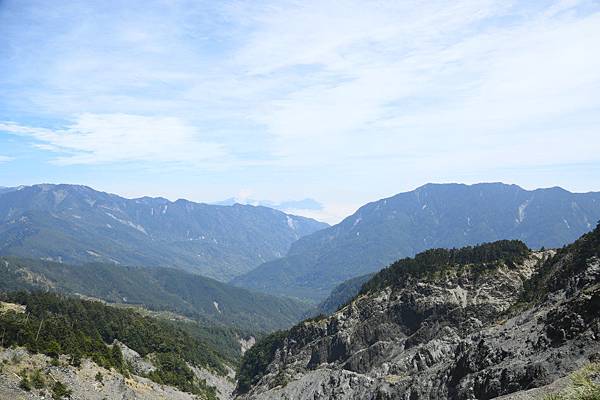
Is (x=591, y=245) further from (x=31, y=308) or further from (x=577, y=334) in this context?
(x=31, y=308)

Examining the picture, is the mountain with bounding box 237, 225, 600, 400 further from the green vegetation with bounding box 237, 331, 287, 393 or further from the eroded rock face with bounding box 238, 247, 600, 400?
the green vegetation with bounding box 237, 331, 287, 393

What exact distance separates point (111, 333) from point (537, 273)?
10535 centimetres

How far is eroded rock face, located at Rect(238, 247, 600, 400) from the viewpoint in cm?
4956

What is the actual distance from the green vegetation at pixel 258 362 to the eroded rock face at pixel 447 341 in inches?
239

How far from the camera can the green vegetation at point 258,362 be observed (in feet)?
451

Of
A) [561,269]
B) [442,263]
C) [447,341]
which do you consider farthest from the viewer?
[442,263]

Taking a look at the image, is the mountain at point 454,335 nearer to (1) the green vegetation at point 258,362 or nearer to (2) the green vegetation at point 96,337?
(1) the green vegetation at point 258,362

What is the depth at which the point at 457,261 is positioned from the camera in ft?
387

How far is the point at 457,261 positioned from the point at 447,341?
3281cm

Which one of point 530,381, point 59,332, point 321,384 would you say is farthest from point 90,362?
point 530,381

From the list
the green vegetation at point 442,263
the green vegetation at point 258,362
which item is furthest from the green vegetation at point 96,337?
the green vegetation at point 442,263

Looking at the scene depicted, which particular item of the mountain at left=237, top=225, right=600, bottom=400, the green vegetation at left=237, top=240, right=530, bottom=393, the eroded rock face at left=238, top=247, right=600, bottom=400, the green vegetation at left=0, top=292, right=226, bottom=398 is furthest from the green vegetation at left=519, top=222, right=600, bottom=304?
the green vegetation at left=0, top=292, right=226, bottom=398

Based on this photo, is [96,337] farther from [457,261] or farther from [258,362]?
[457,261]

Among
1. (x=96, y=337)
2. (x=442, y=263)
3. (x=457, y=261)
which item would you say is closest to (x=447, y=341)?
(x=442, y=263)
